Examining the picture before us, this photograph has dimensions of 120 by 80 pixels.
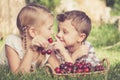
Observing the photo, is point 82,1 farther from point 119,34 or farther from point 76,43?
point 76,43

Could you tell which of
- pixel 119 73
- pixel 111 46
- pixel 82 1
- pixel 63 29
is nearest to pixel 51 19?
pixel 63 29

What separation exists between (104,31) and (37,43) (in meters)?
5.03

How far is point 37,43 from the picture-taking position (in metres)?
4.84

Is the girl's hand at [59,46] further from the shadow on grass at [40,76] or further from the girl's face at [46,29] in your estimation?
the shadow on grass at [40,76]

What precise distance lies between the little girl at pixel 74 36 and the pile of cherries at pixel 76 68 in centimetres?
25

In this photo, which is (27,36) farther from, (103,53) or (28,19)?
(103,53)

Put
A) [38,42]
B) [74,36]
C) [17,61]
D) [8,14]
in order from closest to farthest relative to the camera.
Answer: [38,42] < [17,61] < [74,36] < [8,14]

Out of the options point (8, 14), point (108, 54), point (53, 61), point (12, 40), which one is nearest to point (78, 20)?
point (53, 61)

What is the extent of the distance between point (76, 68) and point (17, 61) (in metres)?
0.65

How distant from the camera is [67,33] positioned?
17.3 ft

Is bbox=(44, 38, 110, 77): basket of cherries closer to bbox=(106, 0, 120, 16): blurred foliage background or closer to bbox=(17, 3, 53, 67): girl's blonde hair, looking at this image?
bbox=(17, 3, 53, 67): girl's blonde hair

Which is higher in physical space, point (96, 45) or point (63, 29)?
point (63, 29)

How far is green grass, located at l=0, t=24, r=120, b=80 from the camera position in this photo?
4.86m

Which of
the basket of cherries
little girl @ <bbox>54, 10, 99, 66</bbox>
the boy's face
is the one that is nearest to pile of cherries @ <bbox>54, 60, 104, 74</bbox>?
the basket of cherries
